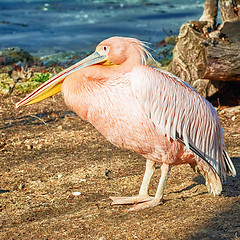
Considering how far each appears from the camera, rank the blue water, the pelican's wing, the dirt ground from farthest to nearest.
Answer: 1. the blue water
2. the pelican's wing
3. the dirt ground

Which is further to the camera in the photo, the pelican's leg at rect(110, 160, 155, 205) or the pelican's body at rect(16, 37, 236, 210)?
the pelican's leg at rect(110, 160, 155, 205)

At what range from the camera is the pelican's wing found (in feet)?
11.1

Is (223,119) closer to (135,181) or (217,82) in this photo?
(217,82)

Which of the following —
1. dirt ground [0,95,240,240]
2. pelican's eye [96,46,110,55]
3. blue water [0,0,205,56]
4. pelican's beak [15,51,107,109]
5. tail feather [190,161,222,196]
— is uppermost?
pelican's eye [96,46,110,55]

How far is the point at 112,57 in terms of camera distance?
3635 millimetres

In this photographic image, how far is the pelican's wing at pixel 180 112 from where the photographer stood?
3.39 m

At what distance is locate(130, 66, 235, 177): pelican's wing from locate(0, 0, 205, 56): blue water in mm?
6679

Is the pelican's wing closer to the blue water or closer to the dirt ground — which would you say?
the dirt ground

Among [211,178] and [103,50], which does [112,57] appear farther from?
[211,178]

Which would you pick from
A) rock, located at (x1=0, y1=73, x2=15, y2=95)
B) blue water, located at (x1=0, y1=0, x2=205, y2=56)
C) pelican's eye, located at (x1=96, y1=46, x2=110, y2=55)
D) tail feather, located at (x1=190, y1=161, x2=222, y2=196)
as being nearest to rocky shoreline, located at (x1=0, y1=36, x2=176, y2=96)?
rock, located at (x1=0, y1=73, x2=15, y2=95)

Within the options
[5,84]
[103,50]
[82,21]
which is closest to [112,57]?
[103,50]

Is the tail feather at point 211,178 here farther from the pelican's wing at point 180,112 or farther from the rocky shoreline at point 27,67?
the rocky shoreline at point 27,67

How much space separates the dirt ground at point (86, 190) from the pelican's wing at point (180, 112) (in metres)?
0.47

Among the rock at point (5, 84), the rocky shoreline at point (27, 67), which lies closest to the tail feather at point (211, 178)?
the rocky shoreline at point (27, 67)
